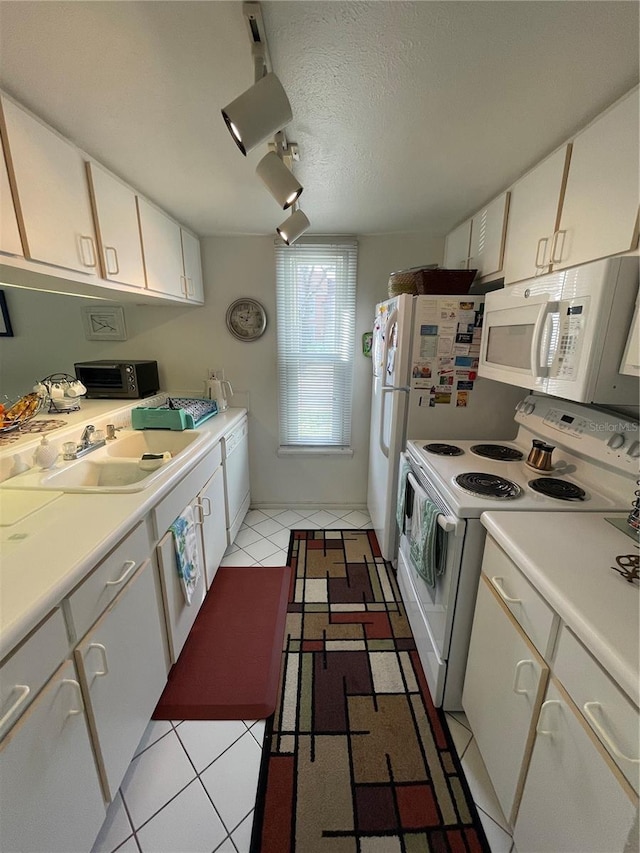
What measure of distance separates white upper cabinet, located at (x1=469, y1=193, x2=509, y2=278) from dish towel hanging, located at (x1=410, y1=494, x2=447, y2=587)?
4.24 feet

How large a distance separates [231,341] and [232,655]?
218 centimetres

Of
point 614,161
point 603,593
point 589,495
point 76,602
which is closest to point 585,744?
point 603,593

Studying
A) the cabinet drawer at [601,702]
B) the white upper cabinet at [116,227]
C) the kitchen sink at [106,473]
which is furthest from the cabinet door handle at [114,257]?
the cabinet drawer at [601,702]

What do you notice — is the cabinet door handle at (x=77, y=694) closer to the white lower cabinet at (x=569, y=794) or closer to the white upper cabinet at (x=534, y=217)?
the white lower cabinet at (x=569, y=794)

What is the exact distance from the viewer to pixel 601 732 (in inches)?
26.9

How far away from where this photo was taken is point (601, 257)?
A: 1.15 metres

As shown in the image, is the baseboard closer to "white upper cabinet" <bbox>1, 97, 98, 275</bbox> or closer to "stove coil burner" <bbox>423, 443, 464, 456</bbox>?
"stove coil burner" <bbox>423, 443, 464, 456</bbox>

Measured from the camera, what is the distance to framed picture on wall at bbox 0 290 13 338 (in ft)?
7.59

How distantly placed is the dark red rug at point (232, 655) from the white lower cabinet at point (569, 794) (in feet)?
3.27

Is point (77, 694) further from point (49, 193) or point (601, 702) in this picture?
point (49, 193)

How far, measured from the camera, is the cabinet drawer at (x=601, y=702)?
63 centimetres

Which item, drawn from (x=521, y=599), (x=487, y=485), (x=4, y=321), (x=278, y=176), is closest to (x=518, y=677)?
(x=521, y=599)

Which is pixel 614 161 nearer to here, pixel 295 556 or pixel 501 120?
pixel 501 120

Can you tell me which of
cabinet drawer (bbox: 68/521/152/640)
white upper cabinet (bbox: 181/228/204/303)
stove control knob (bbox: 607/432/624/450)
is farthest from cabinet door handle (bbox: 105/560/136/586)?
white upper cabinet (bbox: 181/228/204/303)
